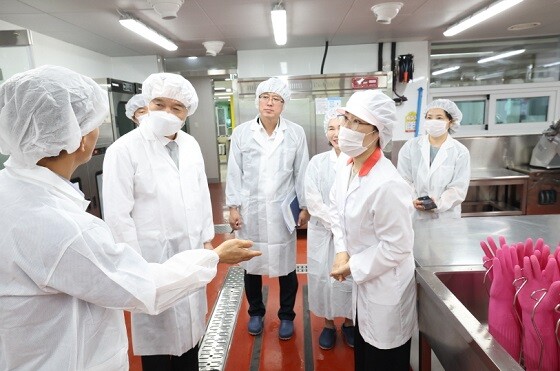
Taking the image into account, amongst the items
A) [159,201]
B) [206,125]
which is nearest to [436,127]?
[159,201]

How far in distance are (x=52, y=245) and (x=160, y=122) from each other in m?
0.86

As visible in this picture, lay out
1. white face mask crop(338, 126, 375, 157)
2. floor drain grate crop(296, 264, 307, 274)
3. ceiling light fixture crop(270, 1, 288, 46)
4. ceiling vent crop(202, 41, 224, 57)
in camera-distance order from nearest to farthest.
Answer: white face mask crop(338, 126, 375, 157) → ceiling light fixture crop(270, 1, 288, 46) → floor drain grate crop(296, 264, 307, 274) → ceiling vent crop(202, 41, 224, 57)

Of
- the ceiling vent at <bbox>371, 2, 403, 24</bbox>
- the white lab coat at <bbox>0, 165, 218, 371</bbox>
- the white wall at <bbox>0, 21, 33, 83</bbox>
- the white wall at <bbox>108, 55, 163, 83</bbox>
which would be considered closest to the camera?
the white lab coat at <bbox>0, 165, 218, 371</bbox>

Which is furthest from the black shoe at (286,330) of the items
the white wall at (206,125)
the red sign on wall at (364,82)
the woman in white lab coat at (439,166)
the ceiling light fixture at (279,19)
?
the white wall at (206,125)

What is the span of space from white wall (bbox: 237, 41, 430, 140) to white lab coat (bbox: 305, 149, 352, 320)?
295cm

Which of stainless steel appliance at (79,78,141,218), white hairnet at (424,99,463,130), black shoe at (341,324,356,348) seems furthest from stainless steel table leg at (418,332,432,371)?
stainless steel appliance at (79,78,141,218)

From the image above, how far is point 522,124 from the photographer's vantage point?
4.70m

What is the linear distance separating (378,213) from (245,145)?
1.25 meters

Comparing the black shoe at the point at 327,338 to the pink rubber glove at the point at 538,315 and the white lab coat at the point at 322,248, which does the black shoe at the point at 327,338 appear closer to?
the white lab coat at the point at 322,248

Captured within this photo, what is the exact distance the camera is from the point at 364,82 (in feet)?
14.1

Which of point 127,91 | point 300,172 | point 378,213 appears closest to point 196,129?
point 127,91

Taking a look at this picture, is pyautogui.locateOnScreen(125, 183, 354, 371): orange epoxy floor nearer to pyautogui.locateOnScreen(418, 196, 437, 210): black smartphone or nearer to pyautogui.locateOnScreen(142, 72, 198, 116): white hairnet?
pyautogui.locateOnScreen(418, 196, 437, 210): black smartphone

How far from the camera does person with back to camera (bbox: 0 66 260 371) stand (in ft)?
2.48

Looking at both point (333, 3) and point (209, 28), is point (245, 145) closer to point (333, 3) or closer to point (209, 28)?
point (333, 3)
